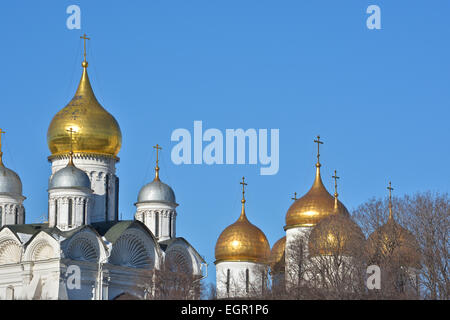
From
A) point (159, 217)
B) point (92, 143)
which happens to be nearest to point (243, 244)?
point (159, 217)

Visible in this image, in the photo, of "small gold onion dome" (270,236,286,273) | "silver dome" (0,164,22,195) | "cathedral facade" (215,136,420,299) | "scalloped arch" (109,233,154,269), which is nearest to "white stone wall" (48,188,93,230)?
"scalloped arch" (109,233,154,269)

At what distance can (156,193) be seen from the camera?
50.3m

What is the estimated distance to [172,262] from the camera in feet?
159

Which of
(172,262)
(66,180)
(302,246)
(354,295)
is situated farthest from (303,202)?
(354,295)

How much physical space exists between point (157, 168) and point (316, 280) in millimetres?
12176

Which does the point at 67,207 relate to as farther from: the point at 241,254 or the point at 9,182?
the point at 241,254

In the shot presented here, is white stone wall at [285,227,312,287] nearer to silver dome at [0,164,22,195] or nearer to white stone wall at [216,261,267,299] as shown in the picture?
white stone wall at [216,261,267,299]

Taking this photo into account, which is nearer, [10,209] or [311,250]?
[311,250]

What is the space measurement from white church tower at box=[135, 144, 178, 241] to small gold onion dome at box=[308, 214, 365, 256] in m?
7.65

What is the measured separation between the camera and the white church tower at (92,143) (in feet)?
159

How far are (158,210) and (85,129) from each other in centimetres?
470

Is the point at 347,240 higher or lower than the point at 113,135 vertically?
lower

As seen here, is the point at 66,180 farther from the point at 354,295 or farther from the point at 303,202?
the point at 354,295

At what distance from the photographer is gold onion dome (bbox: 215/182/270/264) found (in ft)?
169
